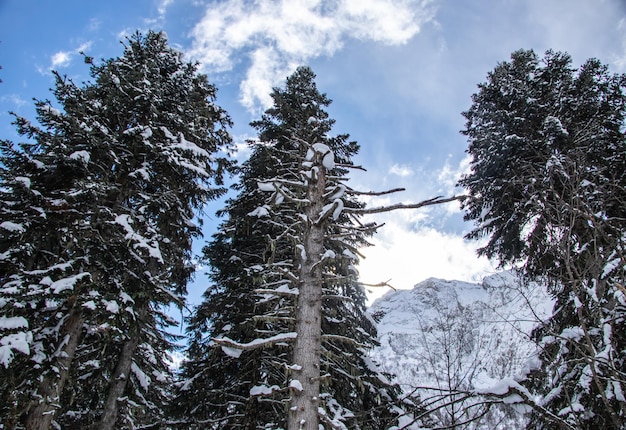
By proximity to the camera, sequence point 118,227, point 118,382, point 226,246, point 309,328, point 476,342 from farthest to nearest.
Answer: point 226,246
point 118,382
point 118,227
point 476,342
point 309,328

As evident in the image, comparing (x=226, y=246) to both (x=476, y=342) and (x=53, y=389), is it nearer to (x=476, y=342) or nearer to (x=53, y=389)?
(x=53, y=389)

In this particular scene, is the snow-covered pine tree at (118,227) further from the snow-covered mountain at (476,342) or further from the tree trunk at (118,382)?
the snow-covered mountain at (476,342)

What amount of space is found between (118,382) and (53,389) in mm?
2861

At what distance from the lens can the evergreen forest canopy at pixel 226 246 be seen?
5136 millimetres

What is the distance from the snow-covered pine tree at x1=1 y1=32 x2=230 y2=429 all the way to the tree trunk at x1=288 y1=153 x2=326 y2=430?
4.66 m

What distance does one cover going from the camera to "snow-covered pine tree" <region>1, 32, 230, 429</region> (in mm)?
7039

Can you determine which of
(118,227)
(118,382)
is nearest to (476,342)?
(118,227)

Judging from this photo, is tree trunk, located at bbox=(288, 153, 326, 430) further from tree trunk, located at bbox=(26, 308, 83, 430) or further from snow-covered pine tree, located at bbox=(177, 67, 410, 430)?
tree trunk, located at bbox=(26, 308, 83, 430)

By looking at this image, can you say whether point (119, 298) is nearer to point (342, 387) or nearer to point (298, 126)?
point (342, 387)

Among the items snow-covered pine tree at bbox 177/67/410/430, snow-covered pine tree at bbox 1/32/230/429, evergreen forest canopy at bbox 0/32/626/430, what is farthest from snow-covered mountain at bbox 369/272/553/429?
snow-covered pine tree at bbox 1/32/230/429

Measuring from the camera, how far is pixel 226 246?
11008 millimetres

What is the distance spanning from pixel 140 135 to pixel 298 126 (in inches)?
199

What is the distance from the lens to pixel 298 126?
1166 centimetres

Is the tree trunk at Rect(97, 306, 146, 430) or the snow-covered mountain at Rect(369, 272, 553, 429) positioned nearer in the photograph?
the snow-covered mountain at Rect(369, 272, 553, 429)
